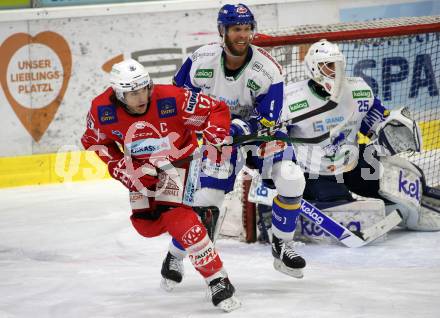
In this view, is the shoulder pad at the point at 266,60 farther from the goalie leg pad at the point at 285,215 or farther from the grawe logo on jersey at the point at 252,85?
the goalie leg pad at the point at 285,215

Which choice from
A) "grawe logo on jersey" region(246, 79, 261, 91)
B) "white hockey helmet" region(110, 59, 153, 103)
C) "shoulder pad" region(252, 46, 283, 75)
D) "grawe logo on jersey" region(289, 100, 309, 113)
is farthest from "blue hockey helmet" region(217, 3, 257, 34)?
"grawe logo on jersey" region(289, 100, 309, 113)

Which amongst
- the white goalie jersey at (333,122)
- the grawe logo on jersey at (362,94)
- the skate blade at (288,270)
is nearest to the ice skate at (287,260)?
the skate blade at (288,270)

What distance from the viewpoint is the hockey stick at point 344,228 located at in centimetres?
489

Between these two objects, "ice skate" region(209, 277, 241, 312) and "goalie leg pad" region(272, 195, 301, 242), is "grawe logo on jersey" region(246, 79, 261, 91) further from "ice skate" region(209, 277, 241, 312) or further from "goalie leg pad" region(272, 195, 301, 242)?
"ice skate" region(209, 277, 241, 312)

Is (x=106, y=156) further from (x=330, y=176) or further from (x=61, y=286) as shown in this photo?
(x=330, y=176)

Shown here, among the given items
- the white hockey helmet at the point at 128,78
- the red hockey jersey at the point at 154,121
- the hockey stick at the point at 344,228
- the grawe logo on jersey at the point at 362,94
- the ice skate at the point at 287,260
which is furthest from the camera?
the grawe logo on jersey at the point at 362,94

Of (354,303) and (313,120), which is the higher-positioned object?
(313,120)

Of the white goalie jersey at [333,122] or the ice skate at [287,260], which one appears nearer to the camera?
the ice skate at [287,260]

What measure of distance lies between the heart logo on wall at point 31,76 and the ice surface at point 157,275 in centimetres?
98

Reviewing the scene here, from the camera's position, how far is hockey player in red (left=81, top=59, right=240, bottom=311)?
12.1 ft

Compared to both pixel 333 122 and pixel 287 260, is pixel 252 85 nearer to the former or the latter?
pixel 287 260

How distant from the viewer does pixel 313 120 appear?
200 inches

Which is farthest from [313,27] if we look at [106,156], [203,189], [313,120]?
[106,156]

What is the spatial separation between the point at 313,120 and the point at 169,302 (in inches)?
64.1
